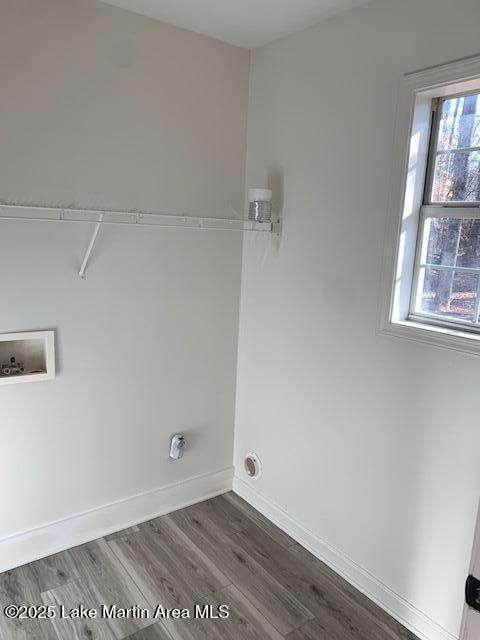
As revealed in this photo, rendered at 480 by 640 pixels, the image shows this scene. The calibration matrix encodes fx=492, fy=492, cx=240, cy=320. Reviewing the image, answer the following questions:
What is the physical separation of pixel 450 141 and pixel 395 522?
1498 millimetres

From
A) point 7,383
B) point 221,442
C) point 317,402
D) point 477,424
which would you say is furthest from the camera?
point 221,442

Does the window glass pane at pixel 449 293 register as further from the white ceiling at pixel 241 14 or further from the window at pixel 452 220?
the white ceiling at pixel 241 14

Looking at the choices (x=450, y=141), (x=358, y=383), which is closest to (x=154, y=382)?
(x=358, y=383)

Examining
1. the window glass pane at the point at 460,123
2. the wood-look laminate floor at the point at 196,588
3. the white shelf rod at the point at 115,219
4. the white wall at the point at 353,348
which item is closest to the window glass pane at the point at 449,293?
the white wall at the point at 353,348

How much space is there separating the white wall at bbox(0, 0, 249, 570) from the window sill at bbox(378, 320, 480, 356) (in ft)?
3.43

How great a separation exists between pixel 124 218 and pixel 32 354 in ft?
2.41

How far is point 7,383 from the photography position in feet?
6.81

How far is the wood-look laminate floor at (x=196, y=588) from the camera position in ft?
6.36

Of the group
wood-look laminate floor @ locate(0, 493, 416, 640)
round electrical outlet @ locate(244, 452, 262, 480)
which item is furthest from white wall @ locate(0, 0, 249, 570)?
round electrical outlet @ locate(244, 452, 262, 480)

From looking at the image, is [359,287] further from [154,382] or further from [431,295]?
[154,382]

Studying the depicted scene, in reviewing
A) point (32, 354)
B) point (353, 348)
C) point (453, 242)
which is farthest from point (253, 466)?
point (453, 242)

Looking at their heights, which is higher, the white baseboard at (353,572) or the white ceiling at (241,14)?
the white ceiling at (241,14)

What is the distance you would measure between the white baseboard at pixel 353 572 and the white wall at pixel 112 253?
46 cm

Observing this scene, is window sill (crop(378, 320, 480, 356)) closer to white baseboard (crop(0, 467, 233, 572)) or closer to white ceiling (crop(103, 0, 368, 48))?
white ceiling (crop(103, 0, 368, 48))
